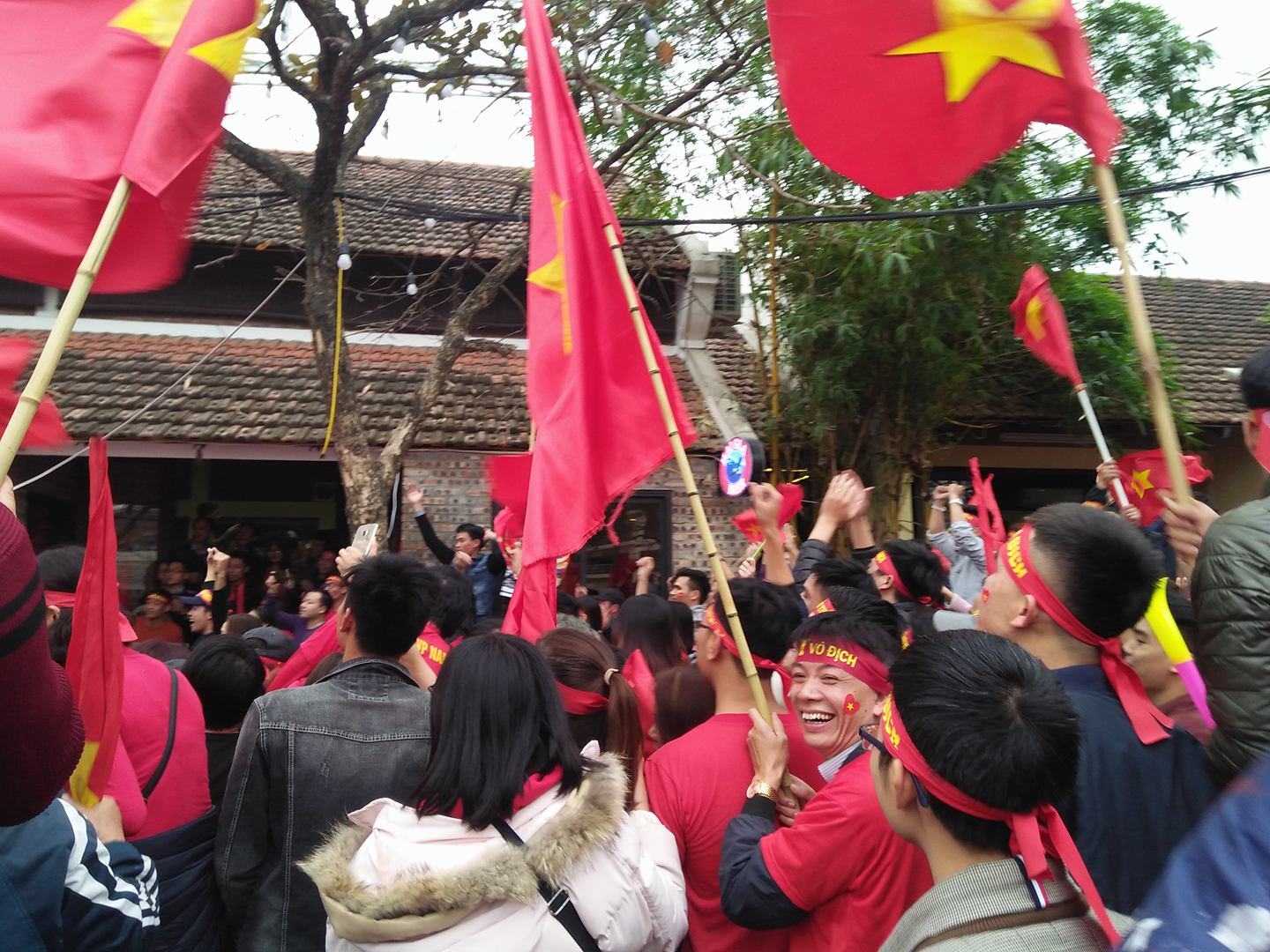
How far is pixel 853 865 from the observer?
2.17 metres

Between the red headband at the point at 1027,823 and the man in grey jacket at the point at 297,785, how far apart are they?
1462 millimetres

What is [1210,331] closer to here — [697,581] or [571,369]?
[697,581]

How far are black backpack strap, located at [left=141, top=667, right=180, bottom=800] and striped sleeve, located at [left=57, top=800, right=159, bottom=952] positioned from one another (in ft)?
2.78

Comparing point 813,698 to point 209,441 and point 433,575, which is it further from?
point 209,441

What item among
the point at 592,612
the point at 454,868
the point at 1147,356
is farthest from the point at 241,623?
the point at 1147,356

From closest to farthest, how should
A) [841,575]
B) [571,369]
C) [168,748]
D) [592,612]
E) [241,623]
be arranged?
[168,748] < [571,369] < [841,575] < [241,623] < [592,612]

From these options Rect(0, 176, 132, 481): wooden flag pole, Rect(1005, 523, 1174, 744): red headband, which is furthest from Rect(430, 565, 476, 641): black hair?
Rect(1005, 523, 1174, 744): red headband

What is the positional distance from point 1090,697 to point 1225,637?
12.7 inches

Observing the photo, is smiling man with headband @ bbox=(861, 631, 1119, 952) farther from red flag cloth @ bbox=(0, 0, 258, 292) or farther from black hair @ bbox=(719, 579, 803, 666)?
red flag cloth @ bbox=(0, 0, 258, 292)

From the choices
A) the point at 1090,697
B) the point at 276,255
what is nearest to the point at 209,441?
the point at 276,255

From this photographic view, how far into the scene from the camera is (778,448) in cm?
1051

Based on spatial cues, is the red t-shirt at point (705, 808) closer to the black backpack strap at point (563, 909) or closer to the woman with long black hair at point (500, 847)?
the woman with long black hair at point (500, 847)

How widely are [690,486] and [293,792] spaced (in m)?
1.31

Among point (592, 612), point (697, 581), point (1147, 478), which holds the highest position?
point (1147, 478)
